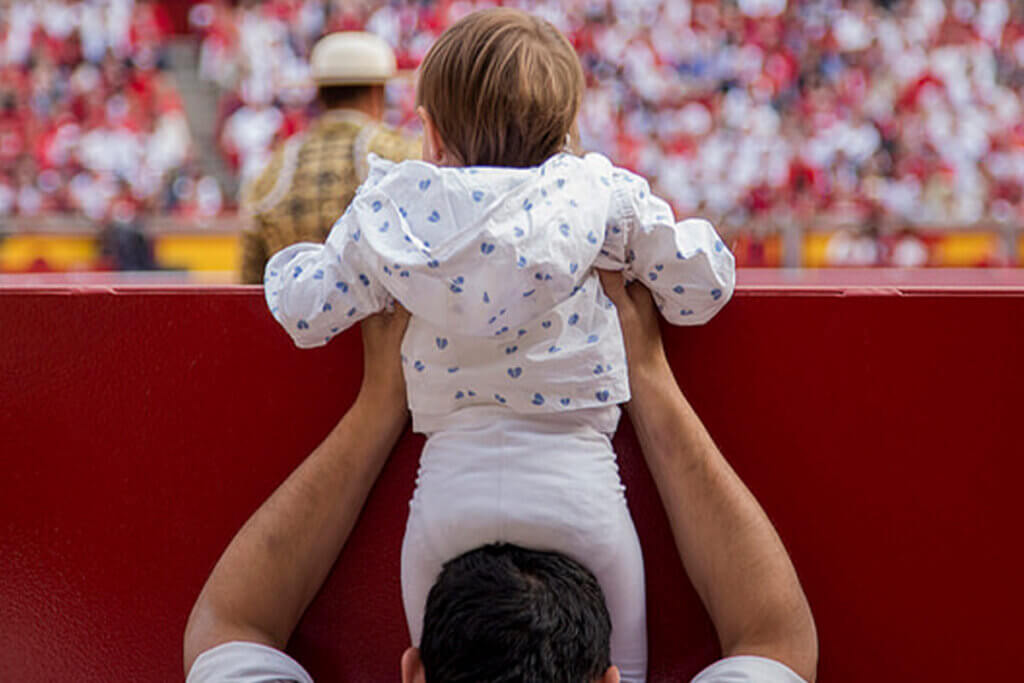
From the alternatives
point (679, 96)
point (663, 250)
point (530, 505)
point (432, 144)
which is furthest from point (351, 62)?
point (679, 96)

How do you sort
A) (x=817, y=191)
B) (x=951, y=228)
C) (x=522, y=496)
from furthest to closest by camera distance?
1. (x=817, y=191)
2. (x=951, y=228)
3. (x=522, y=496)

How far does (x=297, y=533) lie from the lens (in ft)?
6.05

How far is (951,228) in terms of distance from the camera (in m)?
7.94

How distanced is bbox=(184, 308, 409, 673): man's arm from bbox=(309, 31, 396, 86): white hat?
211 cm

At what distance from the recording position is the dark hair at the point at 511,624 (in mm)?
1428

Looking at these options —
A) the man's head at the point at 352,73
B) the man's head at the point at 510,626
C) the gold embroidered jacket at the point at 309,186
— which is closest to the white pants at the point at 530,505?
the man's head at the point at 510,626

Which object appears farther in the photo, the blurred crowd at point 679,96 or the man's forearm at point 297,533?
the blurred crowd at point 679,96

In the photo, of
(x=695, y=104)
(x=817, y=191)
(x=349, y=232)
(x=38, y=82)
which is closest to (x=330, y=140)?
(x=349, y=232)

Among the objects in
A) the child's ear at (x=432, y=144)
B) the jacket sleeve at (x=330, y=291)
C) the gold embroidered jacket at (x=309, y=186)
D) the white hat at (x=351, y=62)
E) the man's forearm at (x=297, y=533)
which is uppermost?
the child's ear at (x=432, y=144)

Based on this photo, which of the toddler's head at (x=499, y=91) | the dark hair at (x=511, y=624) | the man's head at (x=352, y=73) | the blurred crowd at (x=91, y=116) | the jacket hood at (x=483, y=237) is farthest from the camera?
the blurred crowd at (x=91, y=116)

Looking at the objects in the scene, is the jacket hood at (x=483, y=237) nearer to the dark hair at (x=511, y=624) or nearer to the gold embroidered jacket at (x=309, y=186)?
the dark hair at (x=511, y=624)

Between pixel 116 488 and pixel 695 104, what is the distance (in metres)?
11.1

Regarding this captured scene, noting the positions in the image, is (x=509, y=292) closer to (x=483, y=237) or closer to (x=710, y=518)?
(x=483, y=237)

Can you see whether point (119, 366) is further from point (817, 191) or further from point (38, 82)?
point (38, 82)
